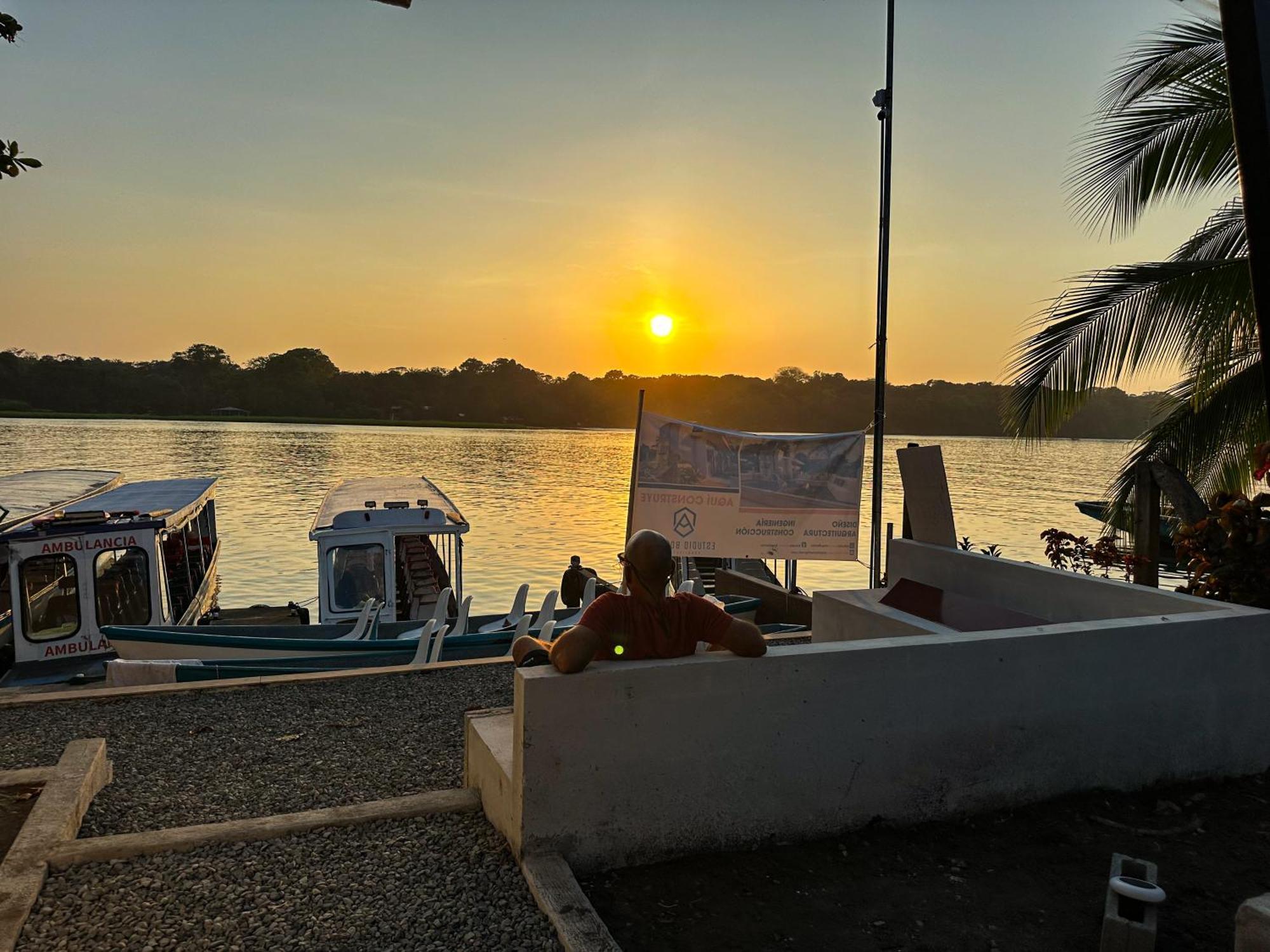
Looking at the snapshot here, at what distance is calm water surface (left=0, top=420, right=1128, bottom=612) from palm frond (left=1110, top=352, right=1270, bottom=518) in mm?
1606

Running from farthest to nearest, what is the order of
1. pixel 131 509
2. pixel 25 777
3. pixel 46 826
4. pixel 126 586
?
1. pixel 131 509
2. pixel 126 586
3. pixel 25 777
4. pixel 46 826

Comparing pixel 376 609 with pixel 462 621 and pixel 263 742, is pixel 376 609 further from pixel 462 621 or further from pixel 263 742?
pixel 263 742

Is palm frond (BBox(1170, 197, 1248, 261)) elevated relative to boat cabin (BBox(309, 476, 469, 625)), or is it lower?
elevated

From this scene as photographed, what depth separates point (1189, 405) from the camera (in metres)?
10.8

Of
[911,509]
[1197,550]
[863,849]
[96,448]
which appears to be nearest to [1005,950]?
[863,849]

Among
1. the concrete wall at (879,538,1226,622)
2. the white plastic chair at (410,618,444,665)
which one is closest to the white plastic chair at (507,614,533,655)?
the white plastic chair at (410,618,444,665)

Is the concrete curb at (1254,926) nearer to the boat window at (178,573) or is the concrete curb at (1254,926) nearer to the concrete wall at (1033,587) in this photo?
the concrete wall at (1033,587)

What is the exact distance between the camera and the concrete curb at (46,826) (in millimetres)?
3559

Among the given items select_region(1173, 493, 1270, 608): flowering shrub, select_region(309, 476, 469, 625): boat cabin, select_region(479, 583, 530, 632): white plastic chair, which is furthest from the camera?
select_region(479, 583, 530, 632): white plastic chair

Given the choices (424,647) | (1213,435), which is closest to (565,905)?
(424,647)

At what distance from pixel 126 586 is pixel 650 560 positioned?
10889mm

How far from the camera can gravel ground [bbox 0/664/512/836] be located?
5211 mm

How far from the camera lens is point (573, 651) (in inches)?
151

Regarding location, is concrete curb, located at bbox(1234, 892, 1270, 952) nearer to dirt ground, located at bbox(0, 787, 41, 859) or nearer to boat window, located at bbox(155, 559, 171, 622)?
dirt ground, located at bbox(0, 787, 41, 859)
